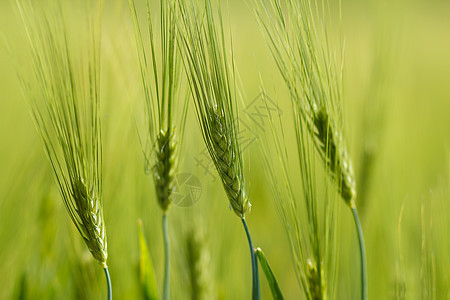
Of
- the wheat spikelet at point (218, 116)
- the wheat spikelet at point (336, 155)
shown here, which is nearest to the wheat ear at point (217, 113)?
the wheat spikelet at point (218, 116)

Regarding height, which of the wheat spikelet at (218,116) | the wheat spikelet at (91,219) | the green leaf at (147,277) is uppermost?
the wheat spikelet at (218,116)

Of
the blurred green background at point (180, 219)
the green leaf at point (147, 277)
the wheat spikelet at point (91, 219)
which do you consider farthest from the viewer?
the blurred green background at point (180, 219)

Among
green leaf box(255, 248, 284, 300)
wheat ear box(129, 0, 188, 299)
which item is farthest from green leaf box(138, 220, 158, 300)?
green leaf box(255, 248, 284, 300)

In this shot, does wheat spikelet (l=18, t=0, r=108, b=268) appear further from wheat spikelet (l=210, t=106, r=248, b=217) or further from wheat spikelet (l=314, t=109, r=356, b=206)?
wheat spikelet (l=314, t=109, r=356, b=206)

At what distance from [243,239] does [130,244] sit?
32 cm

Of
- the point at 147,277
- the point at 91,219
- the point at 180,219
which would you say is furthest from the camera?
the point at 180,219

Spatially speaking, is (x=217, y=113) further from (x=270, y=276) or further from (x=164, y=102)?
(x=270, y=276)

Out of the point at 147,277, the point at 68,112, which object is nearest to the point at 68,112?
the point at 68,112

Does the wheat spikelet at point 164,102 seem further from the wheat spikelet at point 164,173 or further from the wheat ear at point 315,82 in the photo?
the wheat ear at point 315,82

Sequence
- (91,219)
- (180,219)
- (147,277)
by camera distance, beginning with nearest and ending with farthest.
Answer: (91,219) < (147,277) < (180,219)

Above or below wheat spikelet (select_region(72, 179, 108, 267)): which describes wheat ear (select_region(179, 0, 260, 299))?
above

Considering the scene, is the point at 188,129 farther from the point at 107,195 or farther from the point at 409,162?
the point at 409,162

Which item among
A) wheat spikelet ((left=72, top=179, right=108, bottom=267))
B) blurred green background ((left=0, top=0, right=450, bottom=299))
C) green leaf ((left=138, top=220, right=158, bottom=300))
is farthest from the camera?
blurred green background ((left=0, top=0, right=450, bottom=299))

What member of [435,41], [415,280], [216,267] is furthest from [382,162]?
[435,41]
